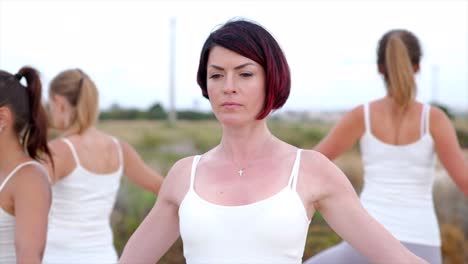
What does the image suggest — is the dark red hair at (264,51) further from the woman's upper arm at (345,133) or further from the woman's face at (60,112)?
the woman's face at (60,112)

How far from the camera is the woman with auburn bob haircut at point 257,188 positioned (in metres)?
2.14

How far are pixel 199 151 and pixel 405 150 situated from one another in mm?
10372

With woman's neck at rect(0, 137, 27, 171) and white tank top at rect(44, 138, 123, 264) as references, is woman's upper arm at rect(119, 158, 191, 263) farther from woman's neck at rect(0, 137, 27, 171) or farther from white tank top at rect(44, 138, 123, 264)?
white tank top at rect(44, 138, 123, 264)

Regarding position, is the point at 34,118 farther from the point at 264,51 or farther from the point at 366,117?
the point at 366,117

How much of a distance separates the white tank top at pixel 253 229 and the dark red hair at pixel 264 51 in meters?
0.20

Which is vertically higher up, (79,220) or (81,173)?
(81,173)

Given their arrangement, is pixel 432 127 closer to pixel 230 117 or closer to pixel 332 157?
pixel 332 157

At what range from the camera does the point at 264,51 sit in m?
2.16

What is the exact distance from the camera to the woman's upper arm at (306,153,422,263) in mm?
2131

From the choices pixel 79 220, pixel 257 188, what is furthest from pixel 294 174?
pixel 79 220

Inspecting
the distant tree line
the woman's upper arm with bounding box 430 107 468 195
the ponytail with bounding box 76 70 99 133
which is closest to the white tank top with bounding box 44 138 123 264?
the ponytail with bounding box 76 70 99 133

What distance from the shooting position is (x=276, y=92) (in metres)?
2.19

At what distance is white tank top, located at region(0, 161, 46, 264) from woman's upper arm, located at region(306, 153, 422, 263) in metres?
1.39

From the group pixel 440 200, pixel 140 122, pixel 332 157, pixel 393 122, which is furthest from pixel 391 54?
pixel 140 122
